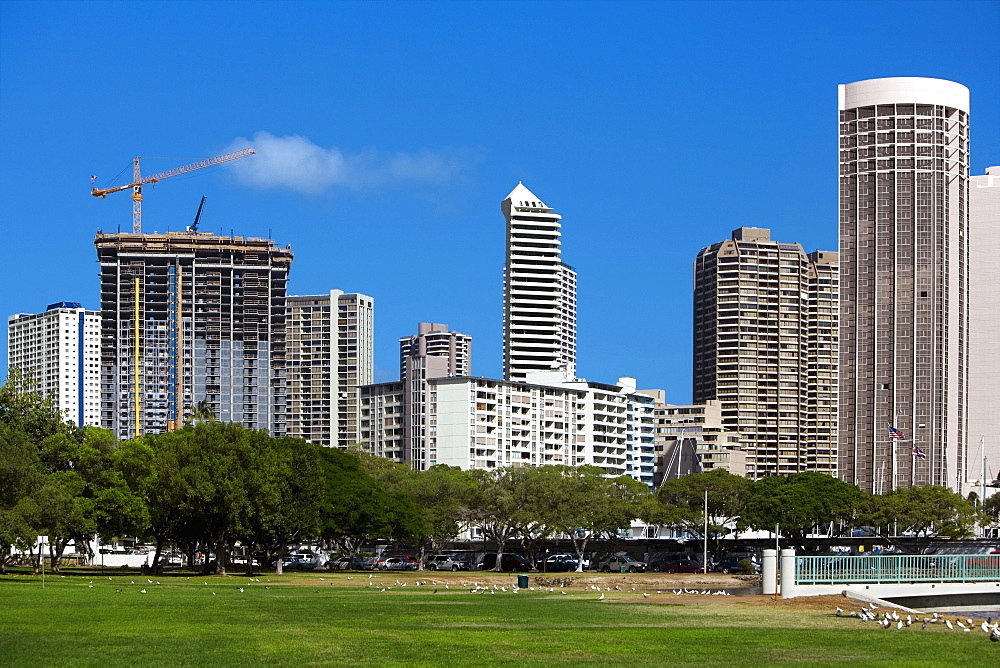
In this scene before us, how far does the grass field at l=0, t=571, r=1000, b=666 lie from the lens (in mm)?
27750

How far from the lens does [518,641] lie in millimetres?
31234

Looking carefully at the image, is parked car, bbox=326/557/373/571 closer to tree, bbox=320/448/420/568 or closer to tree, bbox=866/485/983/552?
tree, bbox=320/448/420/568

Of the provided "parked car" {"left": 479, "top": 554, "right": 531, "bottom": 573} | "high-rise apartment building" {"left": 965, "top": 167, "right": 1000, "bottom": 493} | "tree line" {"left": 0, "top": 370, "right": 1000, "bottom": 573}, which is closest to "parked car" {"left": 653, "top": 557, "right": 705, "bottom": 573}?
"tree line" {"left": 0, "top": 370, "right": 1000, "bottom": 573}

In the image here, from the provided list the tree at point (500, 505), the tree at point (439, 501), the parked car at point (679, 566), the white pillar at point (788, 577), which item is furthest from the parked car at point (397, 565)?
the white pillar at point (788, 577)

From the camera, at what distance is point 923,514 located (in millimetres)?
120375

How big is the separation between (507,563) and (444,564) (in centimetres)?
497

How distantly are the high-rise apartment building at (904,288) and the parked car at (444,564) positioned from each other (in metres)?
94.5

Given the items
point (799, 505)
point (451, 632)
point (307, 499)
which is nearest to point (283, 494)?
point (307, 499)

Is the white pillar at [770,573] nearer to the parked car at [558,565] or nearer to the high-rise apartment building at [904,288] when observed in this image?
the parked car at [558,565]

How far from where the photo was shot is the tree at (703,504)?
121 meters

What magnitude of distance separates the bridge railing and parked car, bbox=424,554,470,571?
5656 centimetres

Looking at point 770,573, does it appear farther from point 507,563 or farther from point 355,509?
point 507,563

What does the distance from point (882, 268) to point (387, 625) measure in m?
165

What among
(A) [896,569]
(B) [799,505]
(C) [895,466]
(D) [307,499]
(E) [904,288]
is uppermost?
(E) [904,288]
